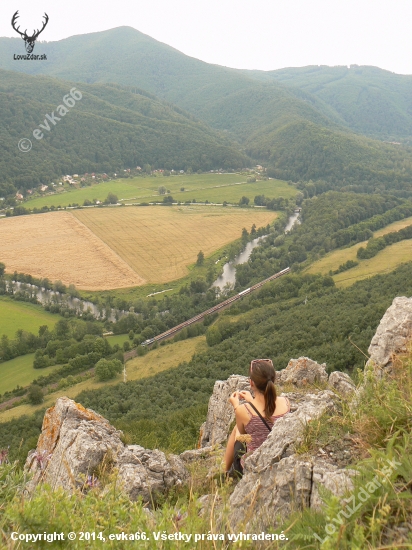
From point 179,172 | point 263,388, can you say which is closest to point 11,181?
point 179,172

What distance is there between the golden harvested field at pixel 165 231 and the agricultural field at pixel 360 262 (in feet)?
84.9

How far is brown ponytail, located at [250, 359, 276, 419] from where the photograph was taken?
6660 mm

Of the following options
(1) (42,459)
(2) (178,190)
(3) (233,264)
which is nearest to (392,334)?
(1) (42,459)

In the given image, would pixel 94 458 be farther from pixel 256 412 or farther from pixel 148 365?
pixel 148 365

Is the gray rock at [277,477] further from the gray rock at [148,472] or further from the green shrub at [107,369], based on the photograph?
the green shrub at [107,369]

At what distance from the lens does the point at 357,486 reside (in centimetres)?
394

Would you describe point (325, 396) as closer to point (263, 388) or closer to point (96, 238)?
point (263, 388)

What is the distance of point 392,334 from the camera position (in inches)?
365

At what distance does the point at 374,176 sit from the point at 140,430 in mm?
182121

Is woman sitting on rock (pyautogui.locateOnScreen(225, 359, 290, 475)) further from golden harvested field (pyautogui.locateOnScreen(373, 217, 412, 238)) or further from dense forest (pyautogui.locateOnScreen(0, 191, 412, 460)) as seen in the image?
golden harvested field (pyautogui.locateOnScreen(373, 217, 412, 238))

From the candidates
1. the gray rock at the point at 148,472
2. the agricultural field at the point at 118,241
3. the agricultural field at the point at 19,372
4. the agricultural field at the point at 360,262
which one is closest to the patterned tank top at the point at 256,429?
A: the gray rock at the point at 148,472

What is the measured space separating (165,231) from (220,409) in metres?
100

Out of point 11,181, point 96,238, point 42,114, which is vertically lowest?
point 96,238

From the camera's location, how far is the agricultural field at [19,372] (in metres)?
52.2
